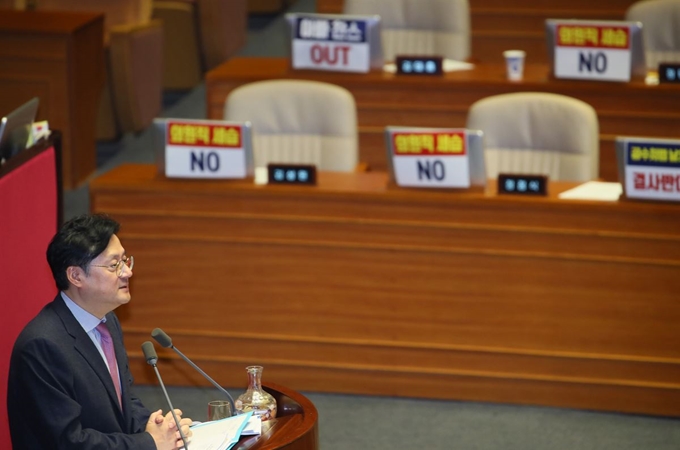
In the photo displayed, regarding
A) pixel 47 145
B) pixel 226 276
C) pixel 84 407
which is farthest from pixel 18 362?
pixel 226 276

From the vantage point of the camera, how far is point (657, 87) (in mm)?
4965

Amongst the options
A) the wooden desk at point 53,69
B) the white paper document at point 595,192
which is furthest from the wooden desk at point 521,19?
the white paper document at point 595,192

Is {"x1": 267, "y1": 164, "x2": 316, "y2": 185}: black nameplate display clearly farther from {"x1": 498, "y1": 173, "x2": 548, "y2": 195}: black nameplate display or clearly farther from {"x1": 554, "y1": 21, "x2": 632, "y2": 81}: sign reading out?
{"x1": 554, "y1": 21, "x2": 632, "y2": 81}: sign reading out

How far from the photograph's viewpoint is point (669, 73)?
16.4ft

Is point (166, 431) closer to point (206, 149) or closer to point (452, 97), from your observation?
point (206, 149)

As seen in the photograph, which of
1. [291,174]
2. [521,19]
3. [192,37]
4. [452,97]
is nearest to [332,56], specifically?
[452,97]

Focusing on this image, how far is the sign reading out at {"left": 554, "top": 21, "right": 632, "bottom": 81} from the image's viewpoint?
16.0 feet

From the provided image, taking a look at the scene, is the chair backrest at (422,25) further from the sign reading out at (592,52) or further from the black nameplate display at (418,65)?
the sign reading out at (592,52)

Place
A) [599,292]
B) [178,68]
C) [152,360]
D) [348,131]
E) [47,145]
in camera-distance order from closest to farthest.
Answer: [152,360], [47,145], [599,292], [348,131], [178,68]

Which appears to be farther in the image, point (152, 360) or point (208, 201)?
point (208, 201)

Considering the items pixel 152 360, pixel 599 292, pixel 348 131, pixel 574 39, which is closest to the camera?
pixel 152 360

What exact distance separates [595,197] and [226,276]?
1.28 metres

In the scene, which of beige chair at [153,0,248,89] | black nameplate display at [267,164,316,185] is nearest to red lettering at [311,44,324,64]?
black nameplate display at [267,164,316,185]

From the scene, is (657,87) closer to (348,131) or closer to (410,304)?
(348,131)
